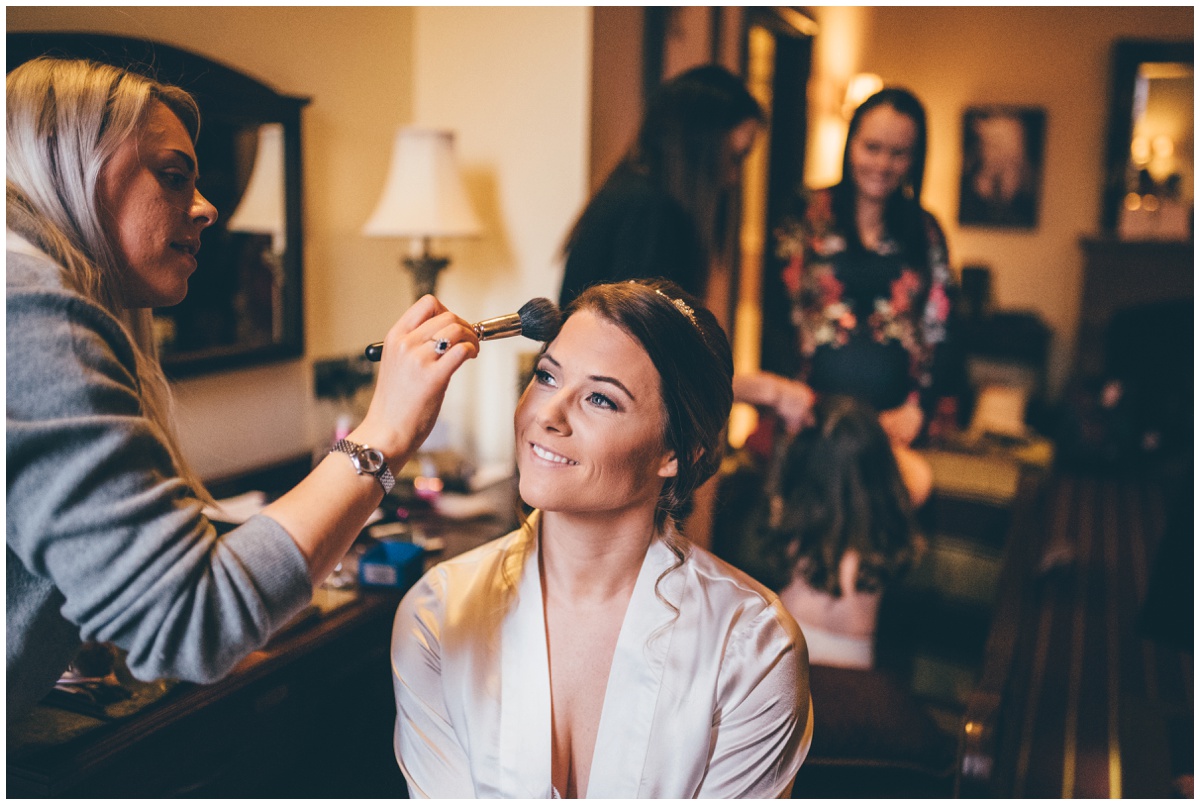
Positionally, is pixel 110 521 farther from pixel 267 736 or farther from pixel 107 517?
pixel 267 736

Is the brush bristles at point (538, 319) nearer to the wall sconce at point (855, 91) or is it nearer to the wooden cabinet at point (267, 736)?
the wooden cabinet at point (267, 736)

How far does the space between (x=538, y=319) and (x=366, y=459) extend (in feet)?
1.19

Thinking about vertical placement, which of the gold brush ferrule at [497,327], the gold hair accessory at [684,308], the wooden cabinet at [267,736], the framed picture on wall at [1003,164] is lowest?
the wooden cabinet at [267,736]

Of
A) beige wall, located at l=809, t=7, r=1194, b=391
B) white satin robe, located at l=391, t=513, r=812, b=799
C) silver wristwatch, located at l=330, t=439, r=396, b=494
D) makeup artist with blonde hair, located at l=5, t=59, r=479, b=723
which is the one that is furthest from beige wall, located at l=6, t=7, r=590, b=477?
beige wall, located at l=809, t=7, r=1194, b=391

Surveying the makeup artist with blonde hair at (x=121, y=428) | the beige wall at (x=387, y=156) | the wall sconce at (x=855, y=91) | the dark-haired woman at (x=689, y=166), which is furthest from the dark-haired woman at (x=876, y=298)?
the wall sconce at (x=855, y=91)

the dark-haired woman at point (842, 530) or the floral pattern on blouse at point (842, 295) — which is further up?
the floral pattern on blouse at point (842, 295)

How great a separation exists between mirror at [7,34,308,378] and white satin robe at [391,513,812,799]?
1117 mm

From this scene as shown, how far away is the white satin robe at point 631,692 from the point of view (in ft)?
3.87

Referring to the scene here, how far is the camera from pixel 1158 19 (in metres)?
6.17

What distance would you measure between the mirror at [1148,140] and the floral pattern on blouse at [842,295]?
14.7 ft

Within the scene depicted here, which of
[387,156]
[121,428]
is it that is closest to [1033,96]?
[387,156]

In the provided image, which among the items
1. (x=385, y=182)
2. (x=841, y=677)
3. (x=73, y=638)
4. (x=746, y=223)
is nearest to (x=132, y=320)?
(x=73, y=638)

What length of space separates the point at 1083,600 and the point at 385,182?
3.09 metres

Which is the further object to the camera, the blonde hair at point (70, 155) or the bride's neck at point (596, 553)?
the bride's neck at point (596, 553)
